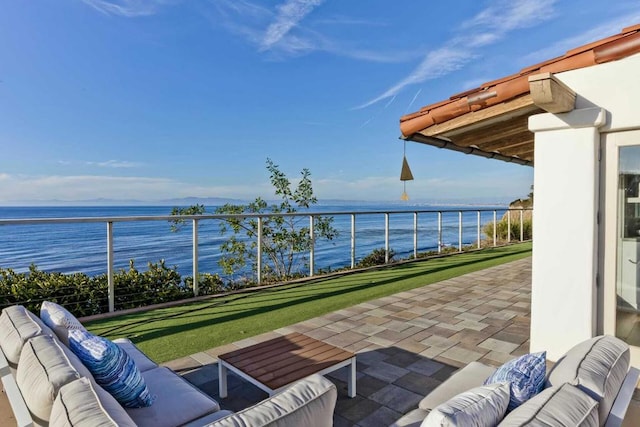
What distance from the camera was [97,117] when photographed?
27.9m

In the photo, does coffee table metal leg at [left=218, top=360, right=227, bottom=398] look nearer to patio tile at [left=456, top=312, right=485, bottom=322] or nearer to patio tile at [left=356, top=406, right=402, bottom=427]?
patio tile at [left=356, top=406, right=402, bottom=427]

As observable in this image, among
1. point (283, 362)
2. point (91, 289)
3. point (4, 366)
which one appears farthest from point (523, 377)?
point (91, 289)

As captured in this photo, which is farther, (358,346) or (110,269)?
(110,269)

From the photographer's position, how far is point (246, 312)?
14.9ft

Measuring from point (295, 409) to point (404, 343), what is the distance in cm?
261

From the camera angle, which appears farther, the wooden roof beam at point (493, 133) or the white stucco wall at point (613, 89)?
the wooden roof beam at point (493, 133)

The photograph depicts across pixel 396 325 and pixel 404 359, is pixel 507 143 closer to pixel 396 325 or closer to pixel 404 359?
pixel 396 325

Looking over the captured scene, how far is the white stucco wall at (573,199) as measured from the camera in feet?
9.12

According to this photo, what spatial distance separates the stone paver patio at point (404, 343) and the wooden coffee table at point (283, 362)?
0.72 ft

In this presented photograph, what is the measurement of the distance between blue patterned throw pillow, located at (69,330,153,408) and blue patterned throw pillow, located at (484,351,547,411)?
156cm

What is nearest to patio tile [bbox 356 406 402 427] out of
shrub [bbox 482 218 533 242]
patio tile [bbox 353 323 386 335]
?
patio tile [bbox 353 323 386 335]

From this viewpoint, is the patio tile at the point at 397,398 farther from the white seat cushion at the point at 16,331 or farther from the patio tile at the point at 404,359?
the white seat cushion at the point at 16,331

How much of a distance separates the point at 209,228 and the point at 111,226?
2562 cm

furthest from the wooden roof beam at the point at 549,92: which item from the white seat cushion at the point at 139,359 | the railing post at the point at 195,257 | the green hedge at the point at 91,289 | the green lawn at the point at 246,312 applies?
the green hedge at the point at 91,289
